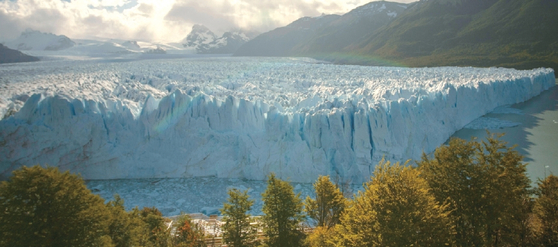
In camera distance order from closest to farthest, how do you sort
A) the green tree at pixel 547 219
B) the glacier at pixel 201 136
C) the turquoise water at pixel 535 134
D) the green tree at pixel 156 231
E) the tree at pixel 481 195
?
the tree at pixel 481 195 → the green tree at pixel 547 219 → the green tree at pixel 156 231 → the glacier at pixel 201 136 → the turquoise water at pixel 535 134

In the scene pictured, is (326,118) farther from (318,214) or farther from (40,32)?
(40,32)

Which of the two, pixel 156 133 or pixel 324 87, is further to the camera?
pixel 324 87

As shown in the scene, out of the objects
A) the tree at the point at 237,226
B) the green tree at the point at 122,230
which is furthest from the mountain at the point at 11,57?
the tree at the point at 237,226

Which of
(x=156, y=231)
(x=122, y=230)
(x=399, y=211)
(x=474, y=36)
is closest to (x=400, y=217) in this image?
(x=399, y=211)

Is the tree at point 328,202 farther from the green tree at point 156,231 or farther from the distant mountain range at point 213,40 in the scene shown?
the distant mountain range at point 213,40

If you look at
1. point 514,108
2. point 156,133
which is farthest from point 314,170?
point 514,108

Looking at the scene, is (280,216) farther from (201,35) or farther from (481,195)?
(201,35)
